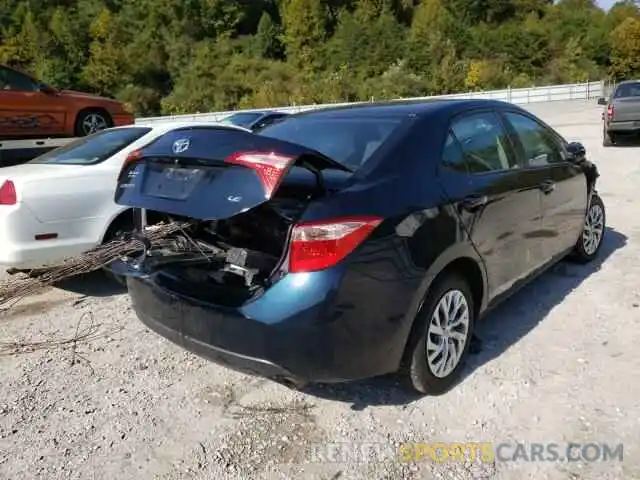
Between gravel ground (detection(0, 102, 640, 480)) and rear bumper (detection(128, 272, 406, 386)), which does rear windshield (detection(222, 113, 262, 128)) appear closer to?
gravel ground (detection(0, 102, 640, 480))

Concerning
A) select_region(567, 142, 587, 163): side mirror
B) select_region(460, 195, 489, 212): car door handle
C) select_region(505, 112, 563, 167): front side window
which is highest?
select_region(505, 112, 563, 167): front side window

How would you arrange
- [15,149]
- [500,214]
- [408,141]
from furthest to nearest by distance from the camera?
[15,149]
[500,214]
[408,141]

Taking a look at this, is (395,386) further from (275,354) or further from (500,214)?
(500,214)

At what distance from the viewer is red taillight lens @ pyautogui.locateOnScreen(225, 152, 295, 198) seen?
2361 millimetres

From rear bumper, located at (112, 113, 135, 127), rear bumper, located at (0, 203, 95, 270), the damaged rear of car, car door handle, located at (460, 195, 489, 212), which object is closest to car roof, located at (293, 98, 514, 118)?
the damaged rear of car

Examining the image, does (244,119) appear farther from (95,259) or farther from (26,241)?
(95,259)

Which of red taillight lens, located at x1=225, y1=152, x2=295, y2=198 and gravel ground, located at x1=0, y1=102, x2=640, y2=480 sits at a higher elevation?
red taillight lens, located at x1=225, y1=152, x2=295, y2=198

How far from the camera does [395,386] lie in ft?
10.6

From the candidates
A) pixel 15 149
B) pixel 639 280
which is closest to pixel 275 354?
pixel 639 280

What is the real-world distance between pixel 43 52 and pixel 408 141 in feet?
265

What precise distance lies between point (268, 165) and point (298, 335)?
0.75 m

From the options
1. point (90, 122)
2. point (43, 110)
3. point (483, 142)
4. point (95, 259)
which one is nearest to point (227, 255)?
point (95, 259)

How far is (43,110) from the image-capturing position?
873cm

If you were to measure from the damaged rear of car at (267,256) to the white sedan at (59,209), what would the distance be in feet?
4.81
